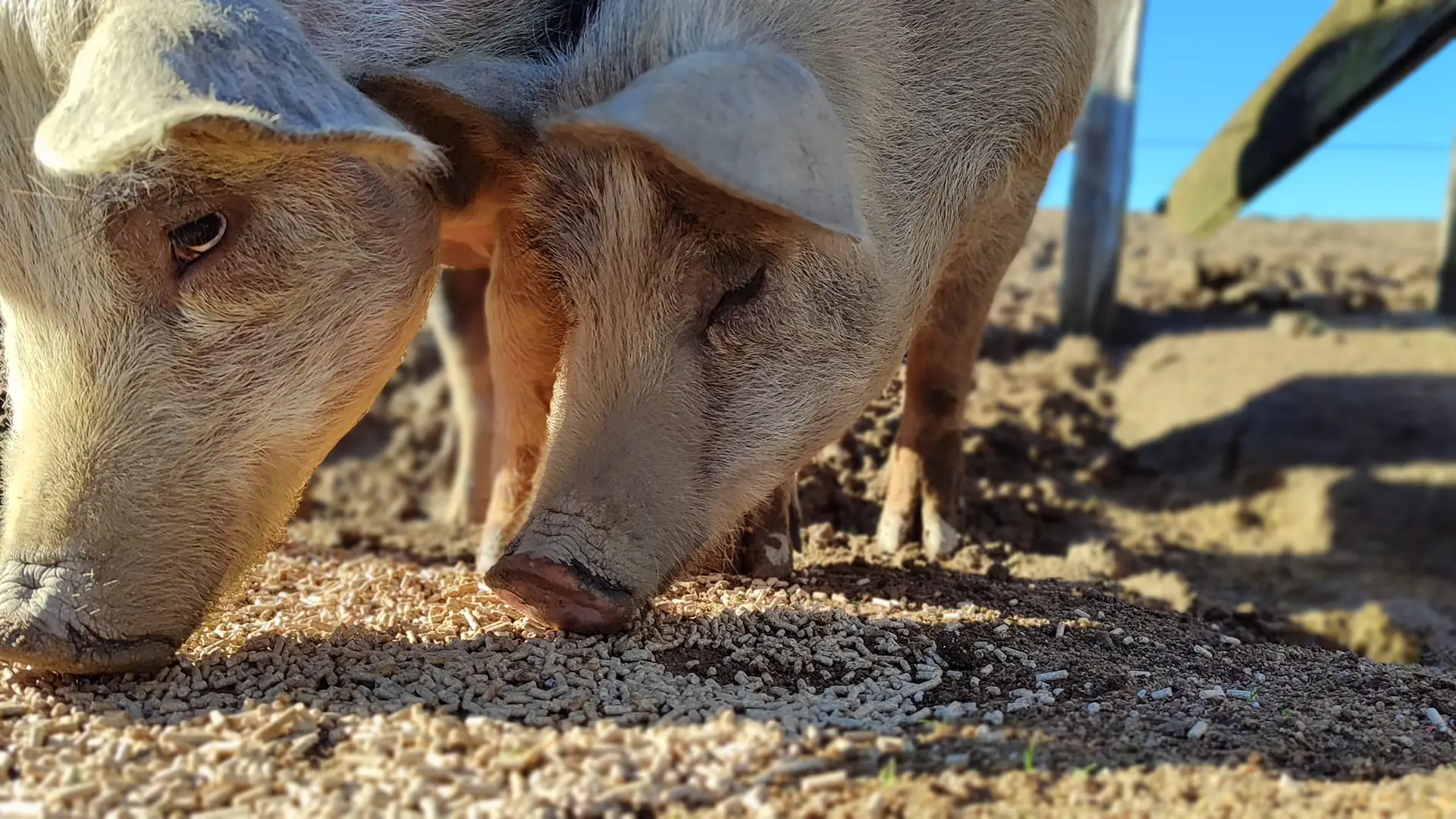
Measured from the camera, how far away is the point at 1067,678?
211cm

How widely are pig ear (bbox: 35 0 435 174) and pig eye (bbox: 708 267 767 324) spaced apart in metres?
0.66

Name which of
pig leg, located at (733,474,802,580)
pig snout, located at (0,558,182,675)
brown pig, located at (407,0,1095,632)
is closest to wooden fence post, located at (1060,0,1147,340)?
brown pig, located at (407,0,1095,632)

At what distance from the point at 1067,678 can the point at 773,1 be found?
1.45 meters

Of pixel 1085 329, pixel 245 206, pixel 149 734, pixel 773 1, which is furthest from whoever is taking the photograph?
pixel 1085 329

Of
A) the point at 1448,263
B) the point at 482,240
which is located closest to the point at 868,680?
the point at 482,240

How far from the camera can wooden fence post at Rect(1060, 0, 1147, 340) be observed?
5832mm

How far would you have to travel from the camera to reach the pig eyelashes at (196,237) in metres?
2.03

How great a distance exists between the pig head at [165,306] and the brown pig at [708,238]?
346mm

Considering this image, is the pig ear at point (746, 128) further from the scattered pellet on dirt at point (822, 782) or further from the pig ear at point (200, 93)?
the scattered pellet on dirt at point (822, 782)

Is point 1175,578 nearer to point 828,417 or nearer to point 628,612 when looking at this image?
point 828,417

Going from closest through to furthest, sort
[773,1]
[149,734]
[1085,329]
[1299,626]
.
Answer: [149,734] → [773,1] → [1299,626] → [1085,329]

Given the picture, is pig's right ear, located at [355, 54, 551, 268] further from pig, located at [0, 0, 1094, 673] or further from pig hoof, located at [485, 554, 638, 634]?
pig hoof, located at [485, 554, 638, 634]

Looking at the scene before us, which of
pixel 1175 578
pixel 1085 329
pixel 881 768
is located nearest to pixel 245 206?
pixel 881 768

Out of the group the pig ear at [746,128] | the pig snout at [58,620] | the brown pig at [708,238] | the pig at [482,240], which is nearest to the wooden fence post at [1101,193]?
the pig at [482,240]
